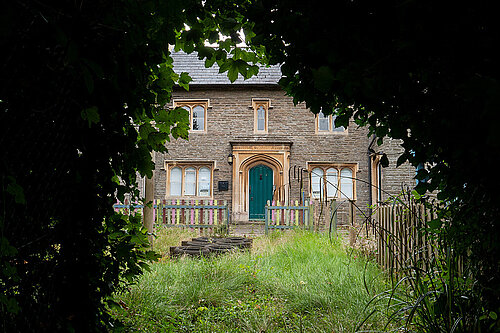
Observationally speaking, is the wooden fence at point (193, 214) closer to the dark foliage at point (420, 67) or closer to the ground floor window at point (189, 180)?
the ground floor window at point (189, 180)

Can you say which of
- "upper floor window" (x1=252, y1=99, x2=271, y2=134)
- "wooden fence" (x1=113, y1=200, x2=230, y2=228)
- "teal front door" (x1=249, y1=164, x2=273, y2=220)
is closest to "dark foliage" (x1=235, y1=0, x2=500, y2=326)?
"wooden fence" (x1=113, y1=200, x2=230, y2=228)

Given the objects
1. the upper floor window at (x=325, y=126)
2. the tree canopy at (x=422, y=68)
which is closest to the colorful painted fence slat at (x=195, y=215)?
the upper floor window at (x=325, y=126)

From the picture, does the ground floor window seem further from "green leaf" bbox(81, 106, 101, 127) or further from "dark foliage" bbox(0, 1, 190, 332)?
"green leaf" bbox(81, 106, 101, 127)

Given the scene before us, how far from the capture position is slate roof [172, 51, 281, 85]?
47.9 feet

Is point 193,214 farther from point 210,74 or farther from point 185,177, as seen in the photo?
point 210,74

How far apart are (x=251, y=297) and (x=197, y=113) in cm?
1180

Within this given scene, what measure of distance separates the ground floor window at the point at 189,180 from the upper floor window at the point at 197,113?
5.10 ft

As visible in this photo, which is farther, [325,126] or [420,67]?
[325,126]

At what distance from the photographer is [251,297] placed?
381 cm

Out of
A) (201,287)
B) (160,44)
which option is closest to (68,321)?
(160,44)

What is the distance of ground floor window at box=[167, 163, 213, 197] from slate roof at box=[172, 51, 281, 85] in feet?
11.1

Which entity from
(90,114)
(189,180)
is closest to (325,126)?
(189,180)

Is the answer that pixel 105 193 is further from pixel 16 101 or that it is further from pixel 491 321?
pixel 491 321

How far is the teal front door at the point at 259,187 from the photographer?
47.6 ft
